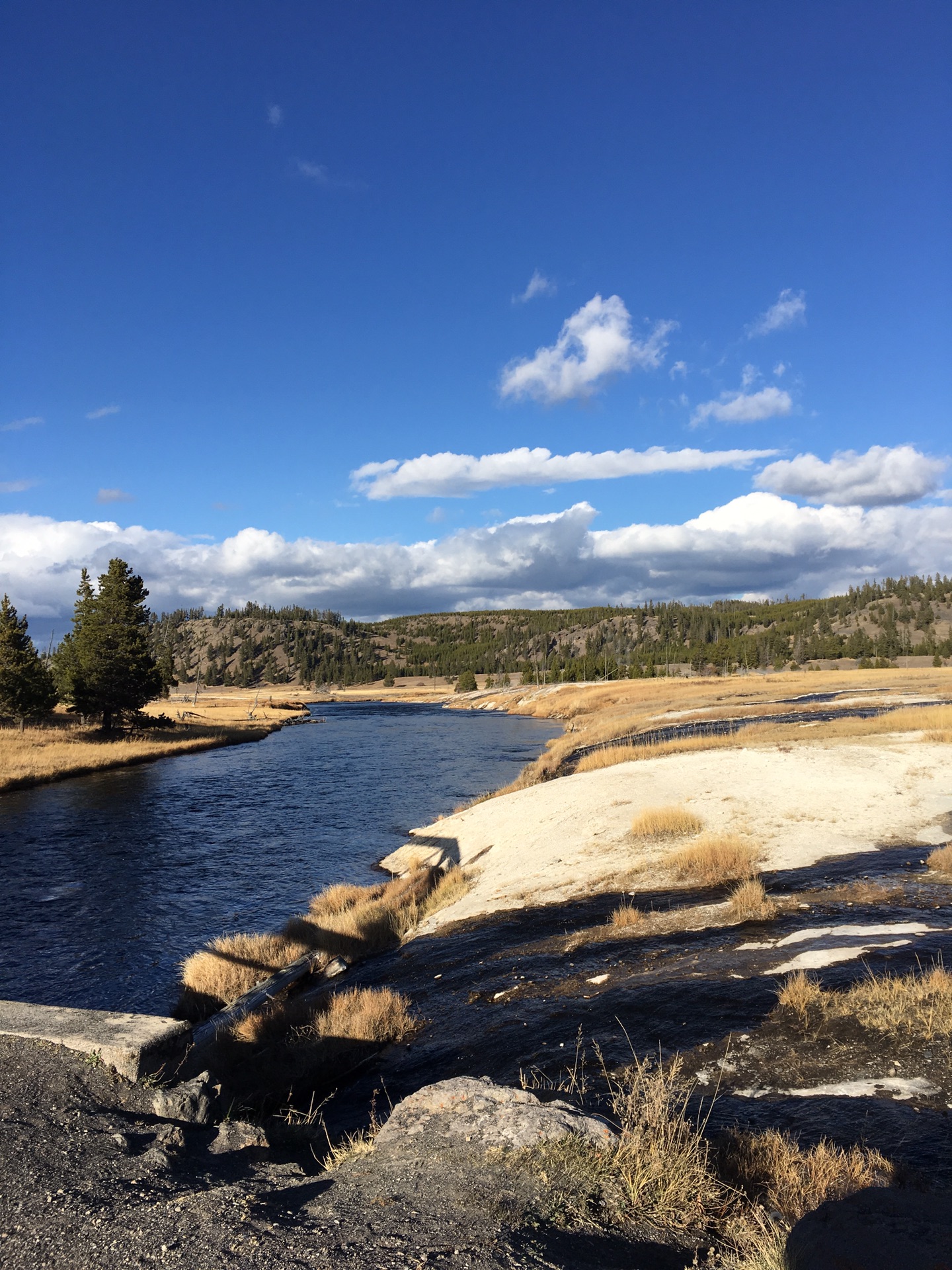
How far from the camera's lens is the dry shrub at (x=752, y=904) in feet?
43.9

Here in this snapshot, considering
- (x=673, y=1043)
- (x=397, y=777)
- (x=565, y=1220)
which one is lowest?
(x=397, y=777)

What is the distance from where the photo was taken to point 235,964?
45.0 ft

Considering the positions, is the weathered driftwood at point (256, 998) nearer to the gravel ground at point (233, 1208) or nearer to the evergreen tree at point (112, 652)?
the gravel ground at point (233, 1208)

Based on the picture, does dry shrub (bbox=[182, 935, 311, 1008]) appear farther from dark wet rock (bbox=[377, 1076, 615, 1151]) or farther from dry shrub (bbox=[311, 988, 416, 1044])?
dark wet rock (bbox=[377, 1076, 615, 1151])

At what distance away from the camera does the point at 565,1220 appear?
4.92 metres

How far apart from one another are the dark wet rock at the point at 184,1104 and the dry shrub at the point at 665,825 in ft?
45.6

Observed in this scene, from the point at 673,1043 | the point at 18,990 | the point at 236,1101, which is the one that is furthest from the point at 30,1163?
the point at 18,990

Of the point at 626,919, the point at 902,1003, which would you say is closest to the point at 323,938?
the point at 626,919

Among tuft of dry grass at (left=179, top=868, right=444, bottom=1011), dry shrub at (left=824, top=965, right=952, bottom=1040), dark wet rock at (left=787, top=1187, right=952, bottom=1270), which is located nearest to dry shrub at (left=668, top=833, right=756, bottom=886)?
tuft of dry grass at (left=179, top=868, right=444, bottom=1011)

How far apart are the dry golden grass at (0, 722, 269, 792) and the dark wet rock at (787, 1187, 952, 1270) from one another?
136 ft

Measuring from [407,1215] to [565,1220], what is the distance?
1.08 meters

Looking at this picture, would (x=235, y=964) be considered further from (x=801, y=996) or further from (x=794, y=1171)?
(x=794, y=1171)

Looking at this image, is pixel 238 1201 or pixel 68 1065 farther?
pixel 68 1065

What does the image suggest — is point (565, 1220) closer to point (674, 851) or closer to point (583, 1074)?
point (583, 1074)
